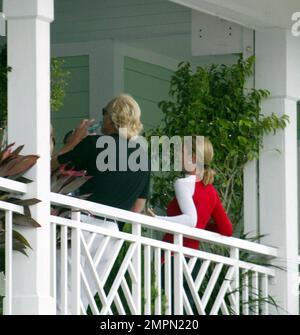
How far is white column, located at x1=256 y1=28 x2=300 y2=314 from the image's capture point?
9.23 meters

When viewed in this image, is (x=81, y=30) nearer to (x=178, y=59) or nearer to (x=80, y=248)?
(x=178, y=59)

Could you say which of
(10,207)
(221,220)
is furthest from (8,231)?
(221,220)

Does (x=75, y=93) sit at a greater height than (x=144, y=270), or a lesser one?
greater

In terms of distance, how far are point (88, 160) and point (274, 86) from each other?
227 centimetres

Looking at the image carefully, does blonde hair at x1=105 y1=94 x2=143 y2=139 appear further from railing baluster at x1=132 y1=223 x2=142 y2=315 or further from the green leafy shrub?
the green leafy shrub

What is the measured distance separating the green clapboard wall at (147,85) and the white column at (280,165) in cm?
217

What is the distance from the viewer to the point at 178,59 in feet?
38.6

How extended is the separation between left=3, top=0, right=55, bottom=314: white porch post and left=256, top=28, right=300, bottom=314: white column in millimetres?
2857

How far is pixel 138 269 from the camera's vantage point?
7.59 meters

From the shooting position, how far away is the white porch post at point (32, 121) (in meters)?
6.69

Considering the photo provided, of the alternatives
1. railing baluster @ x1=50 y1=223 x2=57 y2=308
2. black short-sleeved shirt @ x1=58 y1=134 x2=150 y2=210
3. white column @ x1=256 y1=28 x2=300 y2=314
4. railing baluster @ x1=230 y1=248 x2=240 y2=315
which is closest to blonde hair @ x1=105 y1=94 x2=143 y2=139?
black short-sleeved shirt @ x1=58 y1=134 x2=150 y2=210

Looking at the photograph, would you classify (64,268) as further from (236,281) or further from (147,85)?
(147,85)

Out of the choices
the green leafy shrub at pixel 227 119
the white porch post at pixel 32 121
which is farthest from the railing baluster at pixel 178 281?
the green leafy shrub at pixel 227 119

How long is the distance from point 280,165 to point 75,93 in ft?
8.82
